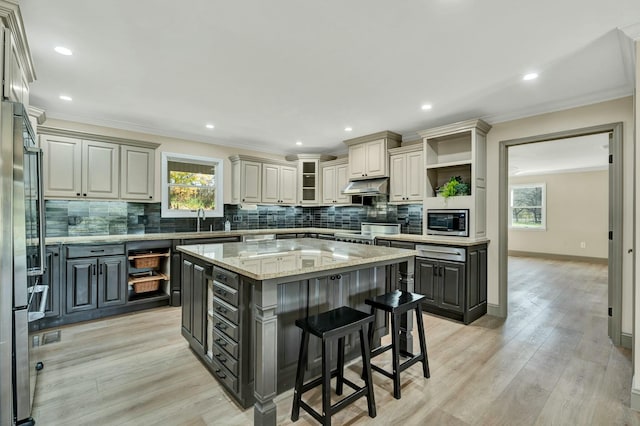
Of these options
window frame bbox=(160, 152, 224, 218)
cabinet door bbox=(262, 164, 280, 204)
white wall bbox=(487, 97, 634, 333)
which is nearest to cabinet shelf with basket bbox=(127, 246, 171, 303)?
window frame bbox=(160, 152, 224, 218)

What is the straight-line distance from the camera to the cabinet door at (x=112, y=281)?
11.8 ft

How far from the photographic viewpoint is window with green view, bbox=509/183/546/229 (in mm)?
8625

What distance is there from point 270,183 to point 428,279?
331 centimetres

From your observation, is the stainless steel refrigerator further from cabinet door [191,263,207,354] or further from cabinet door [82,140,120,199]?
cabinet door [82,140,120,199]

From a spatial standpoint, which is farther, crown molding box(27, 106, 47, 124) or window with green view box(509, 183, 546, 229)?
window with green view box(509, 183, 546, 229)

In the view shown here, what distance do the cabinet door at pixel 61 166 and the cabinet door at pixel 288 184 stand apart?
3103 mm

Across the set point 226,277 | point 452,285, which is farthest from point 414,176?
point 226,277

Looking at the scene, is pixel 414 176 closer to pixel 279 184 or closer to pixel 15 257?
pixel 279 184

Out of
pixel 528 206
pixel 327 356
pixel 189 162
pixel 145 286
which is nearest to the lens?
pixel 327 356

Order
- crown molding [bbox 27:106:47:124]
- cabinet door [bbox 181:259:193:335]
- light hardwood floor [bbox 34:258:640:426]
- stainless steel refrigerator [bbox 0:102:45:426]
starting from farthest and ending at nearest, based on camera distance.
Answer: crown molding [bbox 27:106:47:124] → cabinet door [bbox 181:259:193:335] → light hardwood floor [bbox 34:258:640:426] → stainless steel refrigerator [bbox 0:102:45:426]

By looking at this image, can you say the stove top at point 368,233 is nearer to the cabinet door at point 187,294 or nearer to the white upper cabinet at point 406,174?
the white upper cabinet at point 406,174

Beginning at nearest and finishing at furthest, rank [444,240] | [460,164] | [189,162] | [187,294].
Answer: [187,294]
[444,240]
[460,164]
[189,162]

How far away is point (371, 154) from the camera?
491cm

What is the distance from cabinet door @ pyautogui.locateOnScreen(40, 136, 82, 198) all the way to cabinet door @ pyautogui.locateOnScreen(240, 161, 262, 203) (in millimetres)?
2264
